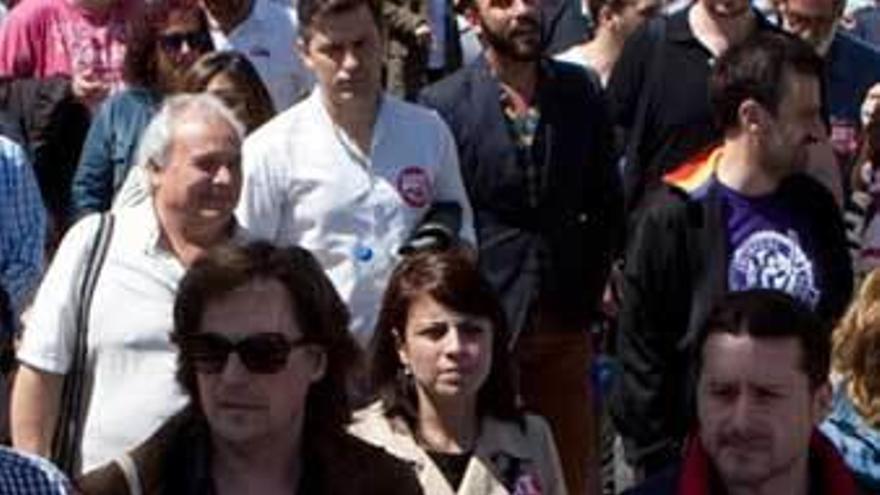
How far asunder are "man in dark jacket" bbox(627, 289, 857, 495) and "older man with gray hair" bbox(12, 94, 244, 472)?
1432 millimetres

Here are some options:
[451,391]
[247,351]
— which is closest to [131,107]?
[451,391]

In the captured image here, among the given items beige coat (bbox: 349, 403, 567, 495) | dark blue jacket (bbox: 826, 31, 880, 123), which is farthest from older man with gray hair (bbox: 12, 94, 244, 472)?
dark blue jacket (bbox: 826, 31, 880, 123)

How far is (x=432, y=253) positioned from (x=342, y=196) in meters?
1.07

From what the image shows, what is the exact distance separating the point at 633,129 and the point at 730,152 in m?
1.97

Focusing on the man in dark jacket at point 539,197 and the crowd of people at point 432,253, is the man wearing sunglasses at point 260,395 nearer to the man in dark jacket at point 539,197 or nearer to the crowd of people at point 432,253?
the crowd of people at point 432,253

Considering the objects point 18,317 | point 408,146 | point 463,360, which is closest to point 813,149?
point 408,146

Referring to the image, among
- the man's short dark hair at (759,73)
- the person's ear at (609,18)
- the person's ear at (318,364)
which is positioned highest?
the man's short dark hair at (759,73)

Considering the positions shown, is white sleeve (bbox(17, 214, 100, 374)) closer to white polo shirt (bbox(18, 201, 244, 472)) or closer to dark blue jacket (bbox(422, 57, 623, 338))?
white polo shirt (bbox(18, 201, 244, 472))

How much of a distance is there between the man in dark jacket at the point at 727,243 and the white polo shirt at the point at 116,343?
132cm

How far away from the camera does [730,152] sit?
713 centimetres

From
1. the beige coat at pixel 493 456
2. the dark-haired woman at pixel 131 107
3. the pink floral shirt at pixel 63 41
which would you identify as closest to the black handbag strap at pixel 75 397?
the beige coat at pixel 493 456

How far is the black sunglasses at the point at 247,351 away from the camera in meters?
5.10

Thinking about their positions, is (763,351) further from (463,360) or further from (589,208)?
(589,208)

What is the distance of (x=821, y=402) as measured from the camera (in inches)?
212
